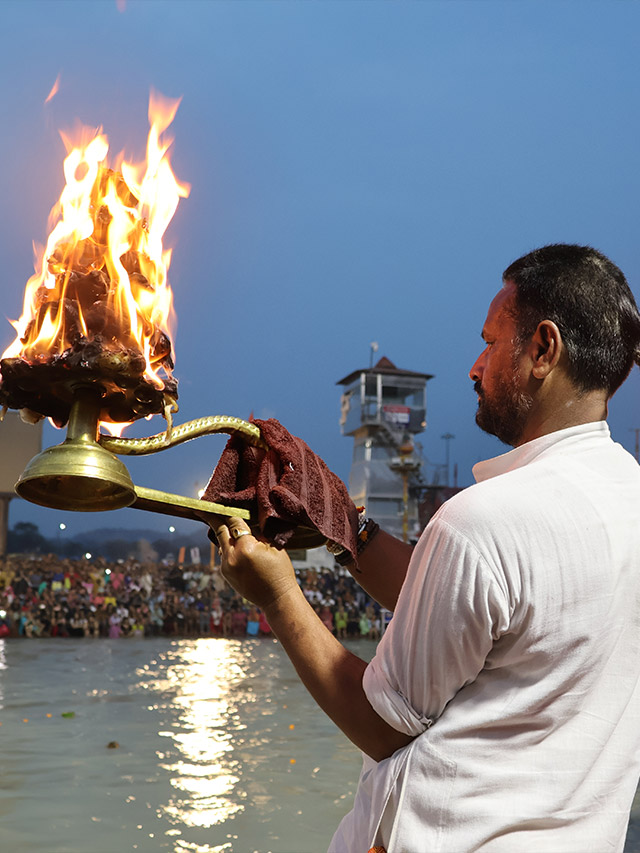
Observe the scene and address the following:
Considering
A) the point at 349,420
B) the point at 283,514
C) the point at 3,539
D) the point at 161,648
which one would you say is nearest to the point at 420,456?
the point at 349,420

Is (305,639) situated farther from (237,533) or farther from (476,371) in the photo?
(476,371)

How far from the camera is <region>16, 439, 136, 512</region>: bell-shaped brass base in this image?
1.87 meters

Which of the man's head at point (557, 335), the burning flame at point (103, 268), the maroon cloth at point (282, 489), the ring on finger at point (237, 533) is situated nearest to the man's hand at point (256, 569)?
the ring on finger at point (237, 533)

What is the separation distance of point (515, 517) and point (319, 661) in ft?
1.55

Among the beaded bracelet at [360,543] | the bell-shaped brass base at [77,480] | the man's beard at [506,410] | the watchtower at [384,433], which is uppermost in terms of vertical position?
the watchtower at [384,433]

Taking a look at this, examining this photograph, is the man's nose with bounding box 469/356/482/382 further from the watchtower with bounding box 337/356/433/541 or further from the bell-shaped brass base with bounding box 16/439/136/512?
the watchtower with bounding box 337/356/433/541

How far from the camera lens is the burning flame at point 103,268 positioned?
191 cm

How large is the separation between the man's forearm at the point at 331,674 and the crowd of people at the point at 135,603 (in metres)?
20.4

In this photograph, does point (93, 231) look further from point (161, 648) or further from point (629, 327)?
point (161, 648)

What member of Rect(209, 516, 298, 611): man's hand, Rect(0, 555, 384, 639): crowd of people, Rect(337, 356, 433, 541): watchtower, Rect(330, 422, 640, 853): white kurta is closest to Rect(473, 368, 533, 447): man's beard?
Rect(330, 422, 640, 853): white kurta

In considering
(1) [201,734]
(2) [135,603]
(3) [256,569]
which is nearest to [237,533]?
(3) [256,569]

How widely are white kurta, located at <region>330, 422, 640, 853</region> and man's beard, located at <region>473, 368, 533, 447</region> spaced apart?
189 mm

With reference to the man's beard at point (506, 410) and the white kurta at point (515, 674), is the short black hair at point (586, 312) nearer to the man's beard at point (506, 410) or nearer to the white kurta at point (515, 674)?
the man's beard at point (506, 410)

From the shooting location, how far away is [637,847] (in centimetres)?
541
